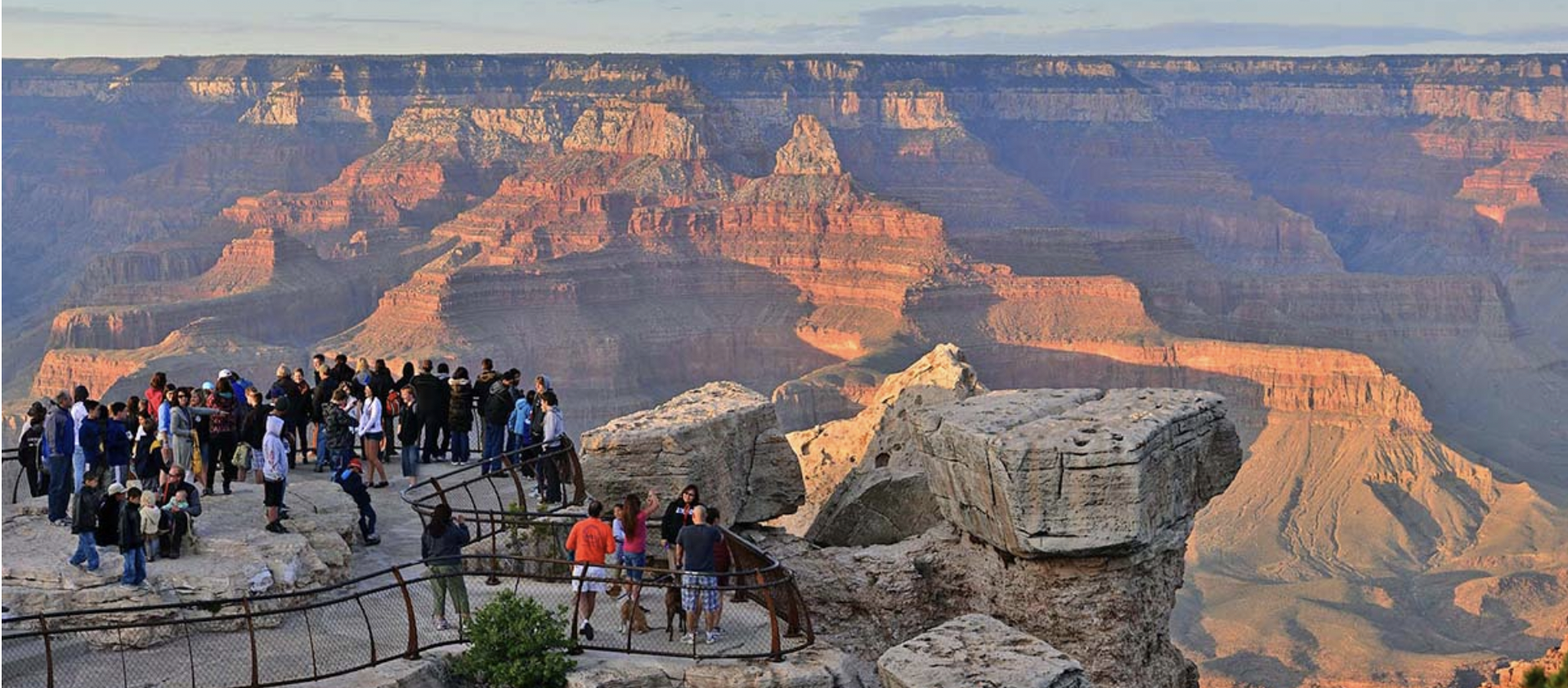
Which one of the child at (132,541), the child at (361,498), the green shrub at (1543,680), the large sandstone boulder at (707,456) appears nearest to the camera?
the green shrub at (1543,680)

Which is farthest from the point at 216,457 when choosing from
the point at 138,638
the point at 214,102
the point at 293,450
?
the point at 214,102

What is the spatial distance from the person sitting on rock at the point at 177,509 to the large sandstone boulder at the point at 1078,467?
271 inches

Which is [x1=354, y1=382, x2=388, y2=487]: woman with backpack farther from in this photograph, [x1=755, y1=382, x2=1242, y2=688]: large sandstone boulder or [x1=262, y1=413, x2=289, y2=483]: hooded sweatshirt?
[x1=755, y1=382, x2=1242, y2=688]: large sandstone boulder

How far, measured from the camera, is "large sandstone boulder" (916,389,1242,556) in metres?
19.0

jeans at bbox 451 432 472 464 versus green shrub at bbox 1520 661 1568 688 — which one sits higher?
green shrub at bbox 1520 661 1568 688

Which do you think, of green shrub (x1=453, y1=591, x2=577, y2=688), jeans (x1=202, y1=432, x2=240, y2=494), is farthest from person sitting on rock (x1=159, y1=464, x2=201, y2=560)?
green shrub (x1=453, y1=591, x2=577, y2=688)

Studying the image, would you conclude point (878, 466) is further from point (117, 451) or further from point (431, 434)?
point (117, 451)

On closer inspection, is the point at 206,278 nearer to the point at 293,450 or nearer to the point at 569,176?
the point at 569,176

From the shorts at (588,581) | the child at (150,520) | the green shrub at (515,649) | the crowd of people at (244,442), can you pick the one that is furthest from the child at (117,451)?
the green shrub at (515,649)

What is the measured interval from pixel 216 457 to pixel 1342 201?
6865 inches

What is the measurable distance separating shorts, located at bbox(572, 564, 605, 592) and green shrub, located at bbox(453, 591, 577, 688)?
470 millimetres

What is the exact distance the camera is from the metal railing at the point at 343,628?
56.0ft

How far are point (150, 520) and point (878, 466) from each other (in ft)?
32.0

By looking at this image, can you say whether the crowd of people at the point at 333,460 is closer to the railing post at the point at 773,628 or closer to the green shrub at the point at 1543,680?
the railing post at the point at 773,628
